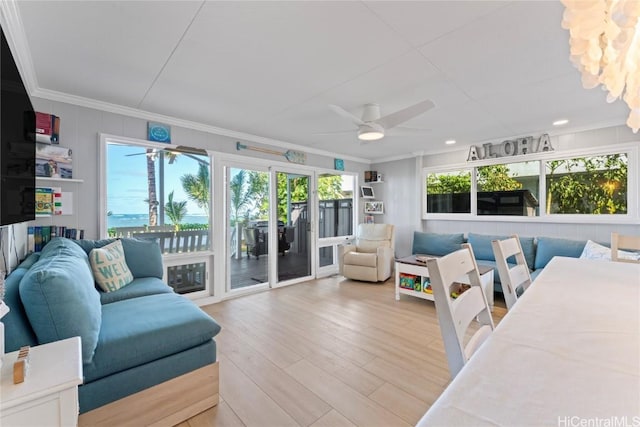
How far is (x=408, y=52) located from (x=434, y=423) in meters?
2.12

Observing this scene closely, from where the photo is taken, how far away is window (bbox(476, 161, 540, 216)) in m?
4.04

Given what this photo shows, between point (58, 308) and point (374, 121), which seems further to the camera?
point (374, 121)

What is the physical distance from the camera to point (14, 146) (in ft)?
4.78

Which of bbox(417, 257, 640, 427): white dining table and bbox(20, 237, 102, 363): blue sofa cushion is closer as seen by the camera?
bbox(417, 257, 640, 427): white dining table

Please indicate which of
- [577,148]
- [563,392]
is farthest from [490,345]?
[577,148]

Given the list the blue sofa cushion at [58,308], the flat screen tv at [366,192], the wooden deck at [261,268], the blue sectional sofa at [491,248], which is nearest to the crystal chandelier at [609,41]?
the blue sofa cushion at [58,308]

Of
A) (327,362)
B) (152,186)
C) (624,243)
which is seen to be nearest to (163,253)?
(152,186)

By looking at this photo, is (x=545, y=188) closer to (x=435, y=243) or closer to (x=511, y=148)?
(x=511, y=148)

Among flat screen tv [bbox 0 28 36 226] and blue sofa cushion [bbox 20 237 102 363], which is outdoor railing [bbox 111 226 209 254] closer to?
flat screen tv [bbox 0 28 36 226]

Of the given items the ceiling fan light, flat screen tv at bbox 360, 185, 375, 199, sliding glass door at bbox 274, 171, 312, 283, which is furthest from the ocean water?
flat screen tv at bbox 360, 185, 375, 199

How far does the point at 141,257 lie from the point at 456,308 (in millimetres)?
2924

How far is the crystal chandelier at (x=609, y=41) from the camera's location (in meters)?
0.85

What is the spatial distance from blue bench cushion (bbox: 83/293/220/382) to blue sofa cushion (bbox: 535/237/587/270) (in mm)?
3971

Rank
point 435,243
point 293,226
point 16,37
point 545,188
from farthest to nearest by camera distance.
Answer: point 293,226 < point 435,243 < point 545,188 < point 16,37
